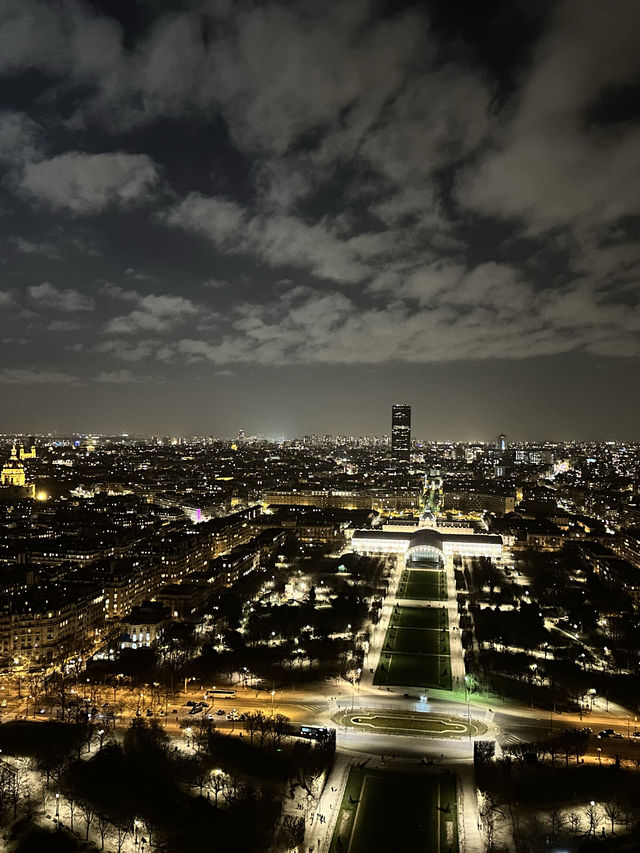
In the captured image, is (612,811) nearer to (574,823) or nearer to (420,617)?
(574,823)

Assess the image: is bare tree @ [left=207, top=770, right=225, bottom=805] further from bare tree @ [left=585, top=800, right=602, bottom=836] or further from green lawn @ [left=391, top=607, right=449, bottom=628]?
green lawn @ [left=391, top=607, right=449, bottom=628]

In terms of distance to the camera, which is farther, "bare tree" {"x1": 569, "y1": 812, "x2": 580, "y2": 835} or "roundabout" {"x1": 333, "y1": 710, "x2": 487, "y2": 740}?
"roundabout" {"x1": 333, "y1": 710, "x2": 487, "y2": 740}

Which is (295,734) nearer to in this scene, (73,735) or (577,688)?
(73,735)

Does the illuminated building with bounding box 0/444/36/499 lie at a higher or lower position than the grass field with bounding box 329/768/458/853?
higher

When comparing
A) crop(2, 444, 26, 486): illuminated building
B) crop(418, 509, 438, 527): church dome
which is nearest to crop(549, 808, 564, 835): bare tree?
crop(418, 509, 438, 527): church dome

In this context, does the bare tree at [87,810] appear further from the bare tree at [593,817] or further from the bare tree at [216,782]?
the bare tree at [593,817]
